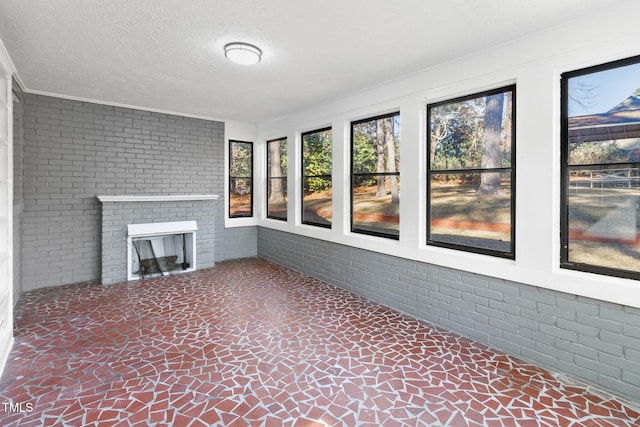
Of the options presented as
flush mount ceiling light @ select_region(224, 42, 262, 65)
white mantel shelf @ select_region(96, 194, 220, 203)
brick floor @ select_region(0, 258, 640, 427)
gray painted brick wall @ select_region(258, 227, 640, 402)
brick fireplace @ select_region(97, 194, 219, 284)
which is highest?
flush mount ceiling light @ select_region(224, 42, 262, 65)

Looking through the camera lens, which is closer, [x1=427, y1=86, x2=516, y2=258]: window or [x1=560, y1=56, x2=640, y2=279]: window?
[x1=560, y1=56, x2=640, y2=279]: window

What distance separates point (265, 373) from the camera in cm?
255

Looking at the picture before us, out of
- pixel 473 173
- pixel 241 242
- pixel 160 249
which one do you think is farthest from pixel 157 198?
pixel 473 173

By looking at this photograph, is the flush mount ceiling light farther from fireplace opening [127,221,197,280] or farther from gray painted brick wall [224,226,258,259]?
gray painted brick wall [224,226,258,259]

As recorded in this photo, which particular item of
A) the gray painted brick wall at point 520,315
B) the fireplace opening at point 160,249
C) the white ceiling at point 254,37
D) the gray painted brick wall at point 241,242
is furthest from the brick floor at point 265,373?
the white ceiling at point 254,37

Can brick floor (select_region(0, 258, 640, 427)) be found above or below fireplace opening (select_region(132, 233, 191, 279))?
below

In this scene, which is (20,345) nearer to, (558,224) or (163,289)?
(163,289)

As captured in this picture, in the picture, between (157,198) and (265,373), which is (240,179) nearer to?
(157,198)

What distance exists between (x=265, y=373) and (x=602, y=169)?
3.07 m

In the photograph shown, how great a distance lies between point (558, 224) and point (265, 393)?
8.72 ft

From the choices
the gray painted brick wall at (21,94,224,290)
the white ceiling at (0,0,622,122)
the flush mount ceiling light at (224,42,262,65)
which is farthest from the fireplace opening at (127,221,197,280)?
the flush mount ceiling light at (224,42,262,65)

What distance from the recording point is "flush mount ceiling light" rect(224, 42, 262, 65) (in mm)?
2914

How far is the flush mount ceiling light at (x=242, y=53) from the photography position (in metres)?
2.91

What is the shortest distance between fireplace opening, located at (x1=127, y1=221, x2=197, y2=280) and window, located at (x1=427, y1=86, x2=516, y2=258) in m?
4.10
